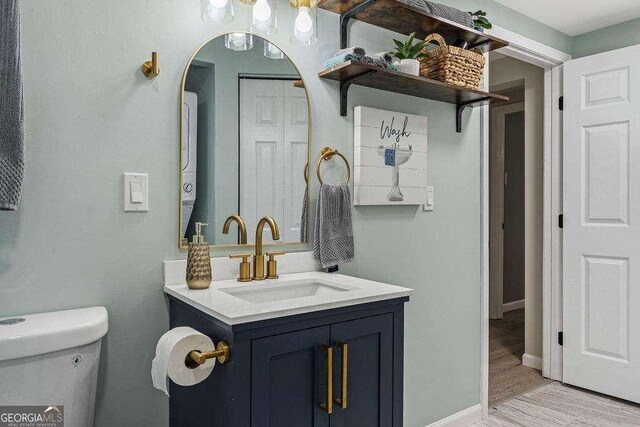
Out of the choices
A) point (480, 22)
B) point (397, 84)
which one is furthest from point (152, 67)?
point (480, 22)

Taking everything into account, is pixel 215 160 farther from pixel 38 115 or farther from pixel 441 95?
pixel 441 95

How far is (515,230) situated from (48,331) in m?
4.65

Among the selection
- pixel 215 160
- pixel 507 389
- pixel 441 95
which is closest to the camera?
pixel 215 160

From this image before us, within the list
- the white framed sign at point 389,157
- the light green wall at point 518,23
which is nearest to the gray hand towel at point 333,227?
the white framed sign at point 389,157

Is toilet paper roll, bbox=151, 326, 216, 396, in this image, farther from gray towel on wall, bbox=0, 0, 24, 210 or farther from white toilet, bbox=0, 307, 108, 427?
gray towel on wall, bbox=0, 0, 24, 210

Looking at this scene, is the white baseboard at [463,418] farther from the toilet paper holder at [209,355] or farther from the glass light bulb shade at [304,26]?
the glass light bulb shade at [304,26]

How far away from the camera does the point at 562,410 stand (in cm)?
254

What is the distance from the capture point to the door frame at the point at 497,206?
452cm

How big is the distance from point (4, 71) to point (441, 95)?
66.6 inches

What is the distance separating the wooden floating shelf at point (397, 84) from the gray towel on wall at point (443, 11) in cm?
29

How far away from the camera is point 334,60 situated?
1.75 metres

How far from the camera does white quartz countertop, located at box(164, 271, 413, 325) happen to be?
116 centimetres

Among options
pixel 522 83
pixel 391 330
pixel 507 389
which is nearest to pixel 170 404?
pixel 391 330

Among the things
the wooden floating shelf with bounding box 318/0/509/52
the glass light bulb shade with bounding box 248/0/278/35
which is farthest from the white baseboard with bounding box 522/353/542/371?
the glass light bulb shade with bounding box 248/0/278/35
